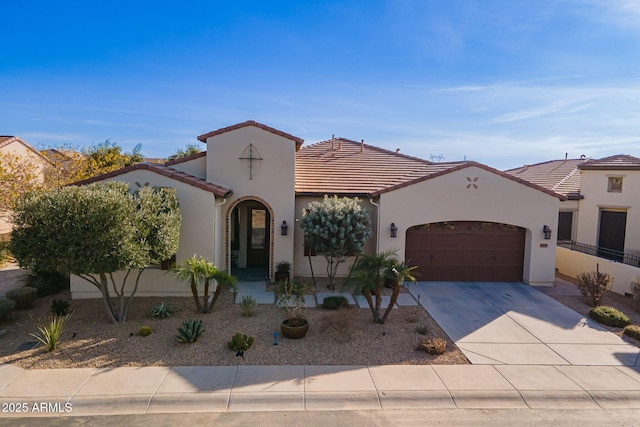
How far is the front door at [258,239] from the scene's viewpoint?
17.7 metres

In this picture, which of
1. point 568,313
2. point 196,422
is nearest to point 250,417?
point 196,422

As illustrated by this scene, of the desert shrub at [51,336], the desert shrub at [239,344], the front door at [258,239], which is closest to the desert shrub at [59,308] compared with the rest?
the desert shrub at [51,336]

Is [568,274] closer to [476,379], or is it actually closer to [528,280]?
[528,280]

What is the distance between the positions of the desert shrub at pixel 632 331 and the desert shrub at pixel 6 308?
16.7m

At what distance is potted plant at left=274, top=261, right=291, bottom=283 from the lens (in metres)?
15.0

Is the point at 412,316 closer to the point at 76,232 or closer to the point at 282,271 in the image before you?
the point at 282,271

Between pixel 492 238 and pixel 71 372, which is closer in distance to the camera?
pixel 71 372

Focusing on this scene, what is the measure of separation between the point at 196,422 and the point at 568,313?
450 inches

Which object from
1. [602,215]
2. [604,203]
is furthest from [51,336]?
[602,215]

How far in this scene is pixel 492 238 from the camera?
15.8m

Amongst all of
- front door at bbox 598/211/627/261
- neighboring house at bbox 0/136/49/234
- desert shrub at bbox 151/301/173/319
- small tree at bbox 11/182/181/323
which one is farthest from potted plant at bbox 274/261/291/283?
front door at bbox 598/211/627/261

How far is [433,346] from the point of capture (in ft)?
30.4

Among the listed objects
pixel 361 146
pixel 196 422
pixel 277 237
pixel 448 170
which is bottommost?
pixel 196 422

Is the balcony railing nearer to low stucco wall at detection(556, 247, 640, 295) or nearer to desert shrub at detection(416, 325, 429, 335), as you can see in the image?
low stucco wall at detection(556, 247, 640, 295)
